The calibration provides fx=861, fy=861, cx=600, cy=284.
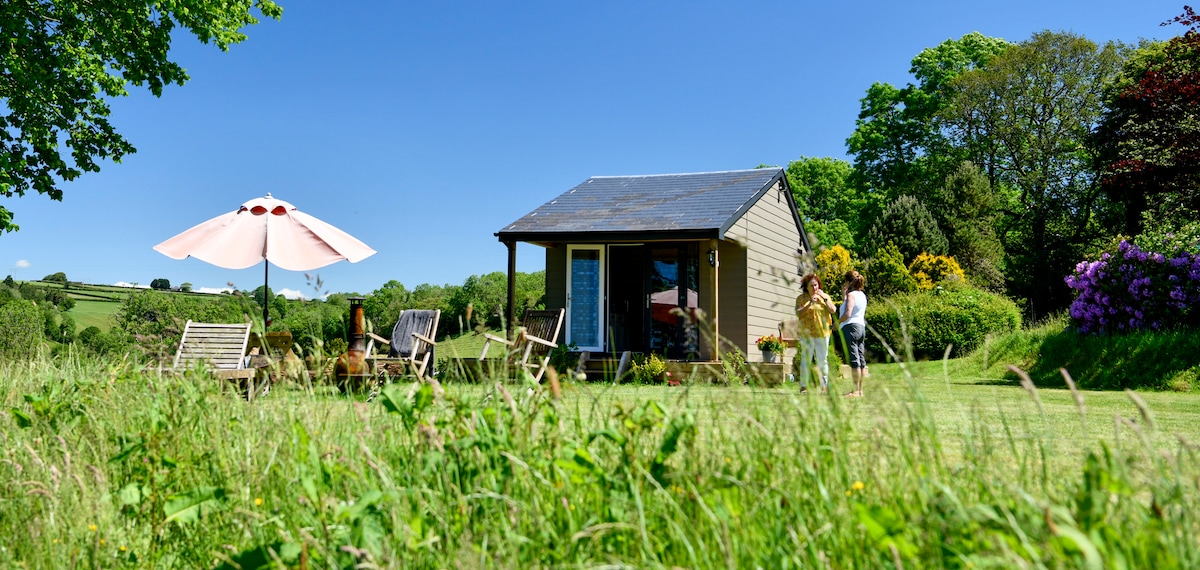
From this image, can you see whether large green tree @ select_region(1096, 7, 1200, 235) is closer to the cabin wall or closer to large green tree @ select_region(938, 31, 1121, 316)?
the cabin wall

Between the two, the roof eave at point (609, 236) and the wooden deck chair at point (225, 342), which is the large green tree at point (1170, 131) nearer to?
the roof eave at point (609, 236)

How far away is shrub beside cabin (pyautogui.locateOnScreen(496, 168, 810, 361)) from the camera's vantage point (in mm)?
13750

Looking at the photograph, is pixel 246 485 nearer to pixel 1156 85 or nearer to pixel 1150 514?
pixel 1150 514

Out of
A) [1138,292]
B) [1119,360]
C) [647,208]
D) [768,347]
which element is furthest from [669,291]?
[1138,292]

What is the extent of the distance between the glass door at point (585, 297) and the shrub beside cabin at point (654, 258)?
0.02 meters

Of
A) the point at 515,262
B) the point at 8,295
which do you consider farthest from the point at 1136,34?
the point at 8,295

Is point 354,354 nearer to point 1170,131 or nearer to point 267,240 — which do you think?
point 267,240

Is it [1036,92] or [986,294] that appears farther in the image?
[1036,92]

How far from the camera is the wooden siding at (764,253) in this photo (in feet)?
49.0

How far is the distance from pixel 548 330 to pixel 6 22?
876 cm

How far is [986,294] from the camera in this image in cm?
1980

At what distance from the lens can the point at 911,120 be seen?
33.2 metres

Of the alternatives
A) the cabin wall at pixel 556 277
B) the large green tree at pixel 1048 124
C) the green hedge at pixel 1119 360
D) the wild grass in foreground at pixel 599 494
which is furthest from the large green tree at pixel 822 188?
the wild grass in foreground at pixel 599 494

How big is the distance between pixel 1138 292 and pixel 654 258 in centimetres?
747
